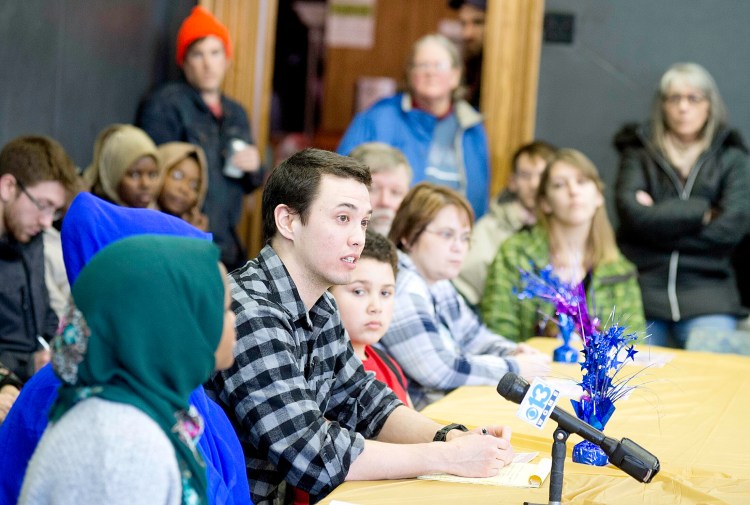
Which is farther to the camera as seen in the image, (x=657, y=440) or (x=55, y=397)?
(x=657, y=440)

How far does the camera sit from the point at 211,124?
4875 mm

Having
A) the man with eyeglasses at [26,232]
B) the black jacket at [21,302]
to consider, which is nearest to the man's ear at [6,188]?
the man with eyeglasses at [26,232]

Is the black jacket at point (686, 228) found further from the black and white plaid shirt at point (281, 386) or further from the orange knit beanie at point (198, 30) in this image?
the black and white plaid shirt at point (281, 386)

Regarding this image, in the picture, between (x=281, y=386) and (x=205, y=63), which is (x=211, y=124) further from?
(x=281, y=386)

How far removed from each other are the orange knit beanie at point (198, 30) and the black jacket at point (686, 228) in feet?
6.72

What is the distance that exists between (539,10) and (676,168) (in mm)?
1231

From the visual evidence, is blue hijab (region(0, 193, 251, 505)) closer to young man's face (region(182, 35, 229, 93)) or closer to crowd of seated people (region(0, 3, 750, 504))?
crowd of seated people (region(0, 3, 750, 504))

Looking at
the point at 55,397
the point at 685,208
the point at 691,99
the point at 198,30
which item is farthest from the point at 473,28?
the point at 55,397

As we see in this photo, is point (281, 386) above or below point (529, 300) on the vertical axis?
above

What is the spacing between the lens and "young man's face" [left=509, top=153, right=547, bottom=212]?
4734mm

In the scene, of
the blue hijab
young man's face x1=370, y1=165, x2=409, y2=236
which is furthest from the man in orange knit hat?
A: the blue hijab

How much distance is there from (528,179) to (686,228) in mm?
746

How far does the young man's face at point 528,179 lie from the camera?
4.73m

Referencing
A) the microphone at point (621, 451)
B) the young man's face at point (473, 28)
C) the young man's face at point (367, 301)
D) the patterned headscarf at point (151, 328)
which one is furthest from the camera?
the young man's face at point (473, 28)
